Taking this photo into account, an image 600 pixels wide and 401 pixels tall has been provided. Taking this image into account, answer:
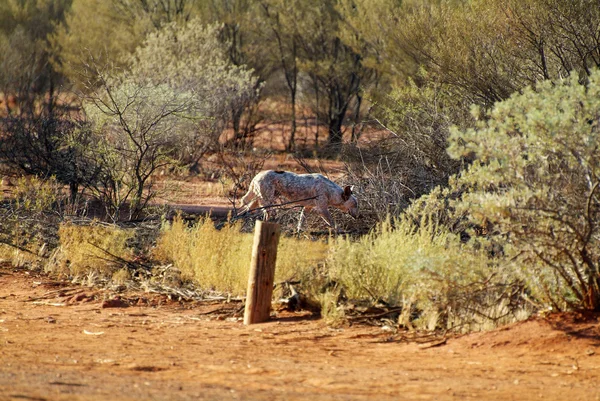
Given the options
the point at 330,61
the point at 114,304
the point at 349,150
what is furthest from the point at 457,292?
the point at 330,61

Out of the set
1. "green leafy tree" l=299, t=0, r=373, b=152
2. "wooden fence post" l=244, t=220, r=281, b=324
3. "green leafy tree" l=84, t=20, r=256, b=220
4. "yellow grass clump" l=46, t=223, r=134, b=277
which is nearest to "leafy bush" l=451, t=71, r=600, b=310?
"wooden fence post" l=244, t=220, r=281, b=324

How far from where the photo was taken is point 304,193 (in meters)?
11.8

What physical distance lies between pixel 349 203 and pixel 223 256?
2.36 m

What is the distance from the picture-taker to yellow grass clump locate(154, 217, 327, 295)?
930 cm

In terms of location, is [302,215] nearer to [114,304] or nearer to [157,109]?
[114,304]

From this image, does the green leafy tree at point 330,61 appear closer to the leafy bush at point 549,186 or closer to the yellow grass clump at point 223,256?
the yellow grass clump at point 223,256

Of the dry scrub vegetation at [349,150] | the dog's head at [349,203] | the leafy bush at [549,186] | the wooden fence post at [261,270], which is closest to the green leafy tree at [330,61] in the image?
the dry scrub vegetation at [349,150]

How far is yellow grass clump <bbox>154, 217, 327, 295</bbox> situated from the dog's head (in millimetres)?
1432

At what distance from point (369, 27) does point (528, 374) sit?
17.7 metres

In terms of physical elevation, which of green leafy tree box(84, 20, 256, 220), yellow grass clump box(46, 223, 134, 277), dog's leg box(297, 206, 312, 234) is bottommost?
yellow grass clump box(46, 223, 134, 277)

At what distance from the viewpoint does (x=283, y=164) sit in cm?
2250

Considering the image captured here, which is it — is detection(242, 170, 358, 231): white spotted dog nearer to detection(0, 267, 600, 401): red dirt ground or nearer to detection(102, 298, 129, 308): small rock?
detection(102, 298, 129, 308): small rock

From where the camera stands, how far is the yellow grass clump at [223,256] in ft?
30.5

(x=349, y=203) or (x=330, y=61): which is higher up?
(x=330, y=61)
